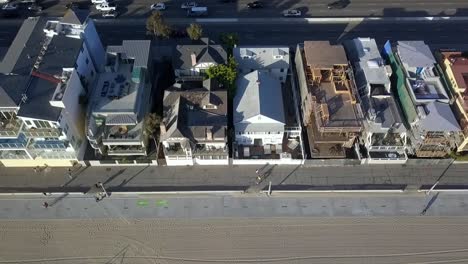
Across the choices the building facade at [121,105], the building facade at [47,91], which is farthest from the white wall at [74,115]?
the building facade at [121,105]

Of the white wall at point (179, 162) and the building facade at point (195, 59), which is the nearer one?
the white wall at point (179, 162)

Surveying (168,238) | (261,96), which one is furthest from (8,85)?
(261,96)

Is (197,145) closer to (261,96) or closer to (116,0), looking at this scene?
(261,96)

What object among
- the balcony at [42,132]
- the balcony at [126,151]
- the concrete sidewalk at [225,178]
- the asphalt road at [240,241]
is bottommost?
the asphalt road at [240,241]

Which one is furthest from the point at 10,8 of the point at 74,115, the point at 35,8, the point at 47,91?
the point at 74,115

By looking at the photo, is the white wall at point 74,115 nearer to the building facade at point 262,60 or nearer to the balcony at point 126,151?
the balcony at point 126,151

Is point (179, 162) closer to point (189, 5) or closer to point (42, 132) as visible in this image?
point (42, 132)
